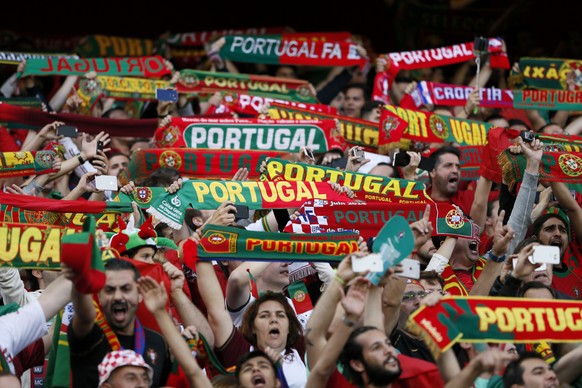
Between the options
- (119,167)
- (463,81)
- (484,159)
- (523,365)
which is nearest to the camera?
(523,365)

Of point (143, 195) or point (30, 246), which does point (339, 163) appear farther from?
point (30, 246)

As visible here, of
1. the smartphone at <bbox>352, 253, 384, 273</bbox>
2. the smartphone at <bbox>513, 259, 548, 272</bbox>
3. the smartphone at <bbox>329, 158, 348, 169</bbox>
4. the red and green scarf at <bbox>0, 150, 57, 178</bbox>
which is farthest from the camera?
the smartphone at <bbox>329, 158, 348, 169</bbox>

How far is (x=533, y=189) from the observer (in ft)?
31.1

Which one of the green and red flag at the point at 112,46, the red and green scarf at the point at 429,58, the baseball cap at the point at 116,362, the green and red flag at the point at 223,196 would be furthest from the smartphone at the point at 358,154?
the green and red flag at the point at 112,46

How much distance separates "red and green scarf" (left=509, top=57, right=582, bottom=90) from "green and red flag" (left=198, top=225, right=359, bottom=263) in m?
4.95

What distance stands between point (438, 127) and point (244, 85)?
2110 mm

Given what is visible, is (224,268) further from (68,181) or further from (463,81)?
(463,81)

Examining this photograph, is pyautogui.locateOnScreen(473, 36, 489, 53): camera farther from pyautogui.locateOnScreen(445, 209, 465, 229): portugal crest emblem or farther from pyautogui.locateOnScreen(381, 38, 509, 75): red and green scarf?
pyautogui.locateOnScreen(445, 209, 465, 229): portugal crest emblem

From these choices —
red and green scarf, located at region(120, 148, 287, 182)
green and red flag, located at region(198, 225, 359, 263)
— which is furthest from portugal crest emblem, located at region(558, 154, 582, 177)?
red and green scarf, located at region(120, 148, 287, 182)

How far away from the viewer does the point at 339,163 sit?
10703 mm

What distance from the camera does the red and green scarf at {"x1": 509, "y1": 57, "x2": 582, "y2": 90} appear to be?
1256cm

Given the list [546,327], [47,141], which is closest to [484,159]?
[546,327]

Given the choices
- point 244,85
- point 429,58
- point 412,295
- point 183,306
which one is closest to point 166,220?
point 183,306

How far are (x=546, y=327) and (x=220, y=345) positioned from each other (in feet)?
6.12
